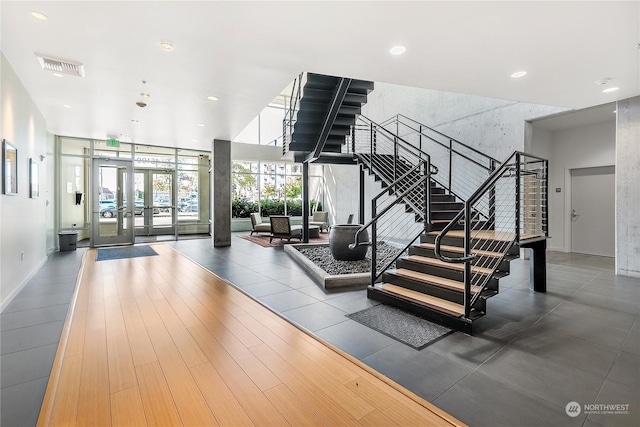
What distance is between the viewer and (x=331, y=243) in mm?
6090

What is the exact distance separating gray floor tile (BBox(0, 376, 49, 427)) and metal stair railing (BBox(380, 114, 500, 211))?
6.46 metres

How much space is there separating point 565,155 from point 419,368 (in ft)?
26.3

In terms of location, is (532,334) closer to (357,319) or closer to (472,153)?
(357,319)

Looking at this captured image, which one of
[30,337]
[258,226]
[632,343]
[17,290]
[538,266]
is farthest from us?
[258,226]

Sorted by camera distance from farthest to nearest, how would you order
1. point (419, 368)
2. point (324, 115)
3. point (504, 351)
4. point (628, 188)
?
1. point (324, 115)
2. point (628, 188)
3. point (504, 351)
4. point (419, 368)

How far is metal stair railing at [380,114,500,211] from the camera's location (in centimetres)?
697

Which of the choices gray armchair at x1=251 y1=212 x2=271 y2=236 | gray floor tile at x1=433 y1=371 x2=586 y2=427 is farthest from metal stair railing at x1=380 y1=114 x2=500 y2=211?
gray armchair at x1=251 y1=212 x2=271 y2=236

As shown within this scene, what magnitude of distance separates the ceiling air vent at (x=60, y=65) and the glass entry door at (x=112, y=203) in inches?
200

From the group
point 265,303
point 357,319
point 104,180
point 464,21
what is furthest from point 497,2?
point 104,180

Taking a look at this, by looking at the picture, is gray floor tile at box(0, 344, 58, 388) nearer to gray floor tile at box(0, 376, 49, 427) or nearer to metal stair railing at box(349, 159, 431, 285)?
gray floor tile at box(0, 376, 49, 427)

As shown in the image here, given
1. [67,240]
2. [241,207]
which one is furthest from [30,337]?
[241,207]

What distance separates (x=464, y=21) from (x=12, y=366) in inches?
188

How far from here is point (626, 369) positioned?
7.50 ft

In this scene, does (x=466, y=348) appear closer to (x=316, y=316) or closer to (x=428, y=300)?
(x=428, y=300)
